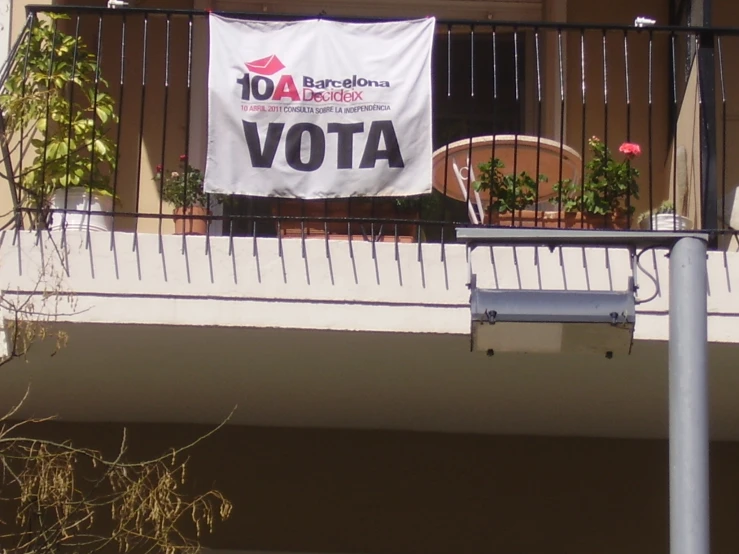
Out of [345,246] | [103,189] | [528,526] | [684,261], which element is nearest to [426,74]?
[345,246]

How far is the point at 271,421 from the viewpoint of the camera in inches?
310

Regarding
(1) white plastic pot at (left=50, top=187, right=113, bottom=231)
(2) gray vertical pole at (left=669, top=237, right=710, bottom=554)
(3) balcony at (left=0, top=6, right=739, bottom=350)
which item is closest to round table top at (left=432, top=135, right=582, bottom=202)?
(3) balcony at (left=0, top=6, right=739, bottom=350)

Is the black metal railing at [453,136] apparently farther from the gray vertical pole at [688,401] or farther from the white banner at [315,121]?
the gray vertical pole at [688,401]

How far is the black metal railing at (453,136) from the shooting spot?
666cm

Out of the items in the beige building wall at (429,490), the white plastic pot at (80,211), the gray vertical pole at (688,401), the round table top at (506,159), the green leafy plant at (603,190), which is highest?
the round table top at (506,159)

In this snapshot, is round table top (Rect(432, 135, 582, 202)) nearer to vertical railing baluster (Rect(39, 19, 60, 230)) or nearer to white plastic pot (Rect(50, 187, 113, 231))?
white plastic pot (Rect(50, 187, 113, 231))

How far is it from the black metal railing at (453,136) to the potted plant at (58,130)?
1 centimetres

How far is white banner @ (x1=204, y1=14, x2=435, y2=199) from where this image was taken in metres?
6.58

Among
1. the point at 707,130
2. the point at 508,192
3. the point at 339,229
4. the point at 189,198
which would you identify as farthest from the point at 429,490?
the point at 707,130

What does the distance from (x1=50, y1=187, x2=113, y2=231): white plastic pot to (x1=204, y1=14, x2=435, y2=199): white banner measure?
23.4 inches

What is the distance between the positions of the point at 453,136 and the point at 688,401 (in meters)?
4.58

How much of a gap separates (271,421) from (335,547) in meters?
0.83

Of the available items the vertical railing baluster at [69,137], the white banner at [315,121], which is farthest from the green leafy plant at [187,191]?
the white banner at [315,121]

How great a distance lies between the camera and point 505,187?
702 centimetres
